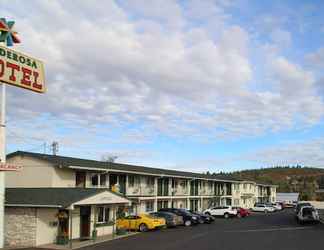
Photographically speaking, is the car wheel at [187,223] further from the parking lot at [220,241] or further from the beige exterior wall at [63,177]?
the beige exterior wall at [63,177]

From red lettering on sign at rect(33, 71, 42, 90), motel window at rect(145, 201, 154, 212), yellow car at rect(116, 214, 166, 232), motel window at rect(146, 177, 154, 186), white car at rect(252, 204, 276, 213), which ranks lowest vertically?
white car at rect(252, 204, 276, 213)

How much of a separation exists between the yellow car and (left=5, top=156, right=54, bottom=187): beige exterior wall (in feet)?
20.4

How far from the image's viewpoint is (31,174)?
38.8 m

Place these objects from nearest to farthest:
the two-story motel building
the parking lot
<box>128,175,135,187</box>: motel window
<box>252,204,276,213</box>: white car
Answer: the parking lot
the two-story motel building
<box>128,175,135,187</box>: motel window
<box>252,204,276,213</box>: white car

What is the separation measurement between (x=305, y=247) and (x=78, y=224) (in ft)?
45.8

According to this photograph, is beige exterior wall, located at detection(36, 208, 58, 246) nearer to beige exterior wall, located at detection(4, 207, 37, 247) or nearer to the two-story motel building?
the two-story motel building

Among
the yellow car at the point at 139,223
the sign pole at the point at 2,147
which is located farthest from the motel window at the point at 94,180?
the sign pole at the point at 2,147

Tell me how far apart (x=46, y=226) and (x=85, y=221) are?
13.6 feet

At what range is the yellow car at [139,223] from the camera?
38.6m

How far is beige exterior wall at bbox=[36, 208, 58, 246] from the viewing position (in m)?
28.8

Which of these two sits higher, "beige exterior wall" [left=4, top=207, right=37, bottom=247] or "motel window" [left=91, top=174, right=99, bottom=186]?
"motel window" [left=91, top=174, right=99, bottom=186]

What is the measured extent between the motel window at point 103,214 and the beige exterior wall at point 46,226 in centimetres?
513

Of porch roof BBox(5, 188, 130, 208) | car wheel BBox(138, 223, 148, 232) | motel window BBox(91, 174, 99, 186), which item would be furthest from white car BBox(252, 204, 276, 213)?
porch roof BBox(5, 188, 130, 208)

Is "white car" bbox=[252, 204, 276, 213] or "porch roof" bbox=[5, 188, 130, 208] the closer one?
"porch roof" bbox=[5, 188, 130, 208]
